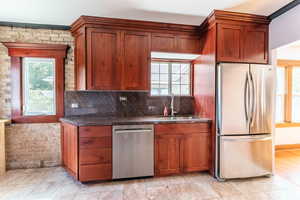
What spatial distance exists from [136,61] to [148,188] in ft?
6.54

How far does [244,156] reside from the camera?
3129 mm

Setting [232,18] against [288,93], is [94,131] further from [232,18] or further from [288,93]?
[288,93]

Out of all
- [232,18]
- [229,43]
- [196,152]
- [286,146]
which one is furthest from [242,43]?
[286,146]

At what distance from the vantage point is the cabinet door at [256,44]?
324 cm

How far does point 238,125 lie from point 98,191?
90.1 inches

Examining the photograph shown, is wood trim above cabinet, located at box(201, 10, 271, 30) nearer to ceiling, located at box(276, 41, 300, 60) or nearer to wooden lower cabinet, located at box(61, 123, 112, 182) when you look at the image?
ceiling, located at box(276, 41, 300, 60)

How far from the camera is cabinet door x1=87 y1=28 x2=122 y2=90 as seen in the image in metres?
3.19

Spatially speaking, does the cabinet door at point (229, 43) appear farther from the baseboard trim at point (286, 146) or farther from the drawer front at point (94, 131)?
the baseboard trim at point (286, 146)

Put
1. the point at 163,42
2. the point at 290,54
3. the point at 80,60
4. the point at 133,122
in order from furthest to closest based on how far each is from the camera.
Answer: the point at 290,54, the point at 163,42, the point at 80,60, the point at 133,122

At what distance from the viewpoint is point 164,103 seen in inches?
156

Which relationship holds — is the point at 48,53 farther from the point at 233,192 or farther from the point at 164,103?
the point at 233,192

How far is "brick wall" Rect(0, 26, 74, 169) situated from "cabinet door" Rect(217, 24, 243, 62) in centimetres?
258

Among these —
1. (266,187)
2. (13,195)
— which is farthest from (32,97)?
(266,187)

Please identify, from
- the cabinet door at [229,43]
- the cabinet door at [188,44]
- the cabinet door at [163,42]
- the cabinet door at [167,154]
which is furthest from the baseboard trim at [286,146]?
the cabinet door at [163,42]
